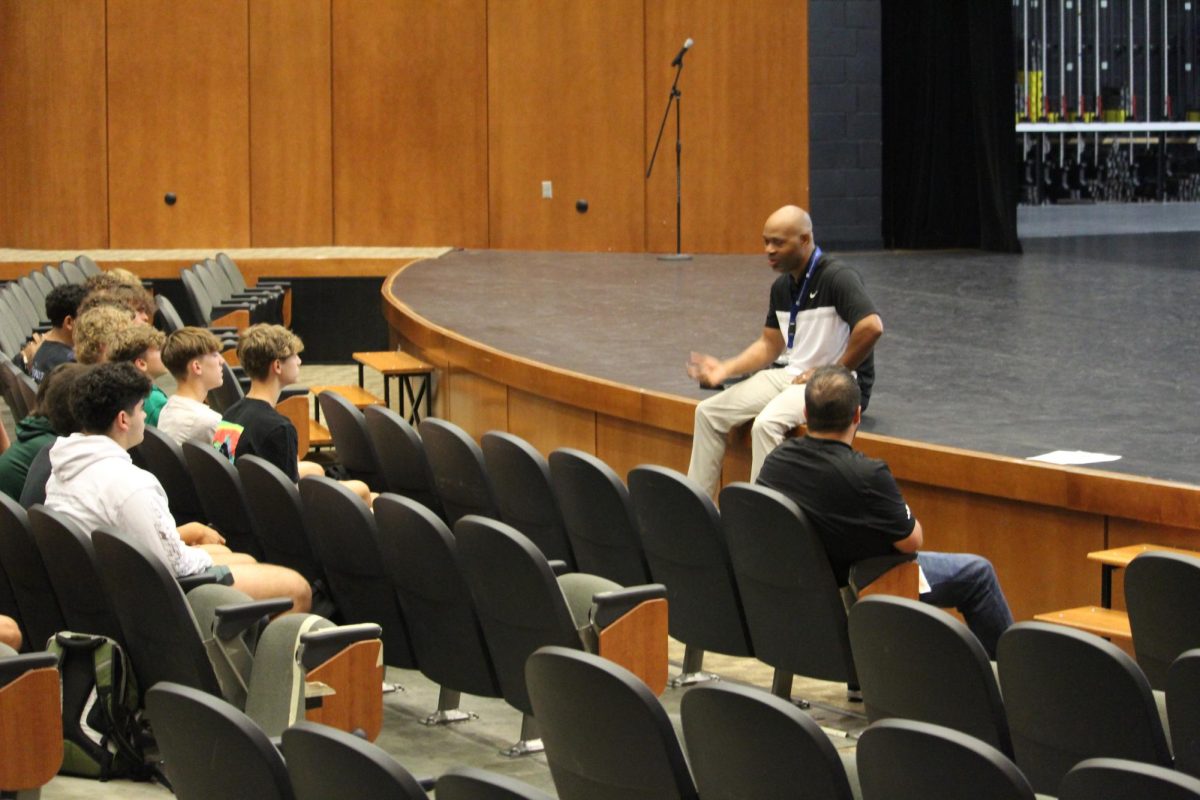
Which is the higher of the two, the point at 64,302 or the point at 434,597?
the point at 64,302

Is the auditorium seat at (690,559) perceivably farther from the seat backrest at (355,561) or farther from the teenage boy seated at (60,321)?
the teenage boy seated at (60,321)

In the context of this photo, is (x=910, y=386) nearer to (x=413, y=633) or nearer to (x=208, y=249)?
(x=413, y=633)

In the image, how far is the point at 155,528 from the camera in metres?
3.36

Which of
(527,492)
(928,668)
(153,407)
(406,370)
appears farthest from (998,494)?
(406,370)

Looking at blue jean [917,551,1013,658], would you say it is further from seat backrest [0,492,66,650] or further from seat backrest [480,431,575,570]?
seat backrest [0,492,66,650]

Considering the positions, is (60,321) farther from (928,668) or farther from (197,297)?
(928,668)

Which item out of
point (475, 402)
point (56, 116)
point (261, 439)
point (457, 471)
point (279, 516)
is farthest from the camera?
point (56, 116)

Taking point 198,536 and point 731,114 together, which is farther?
point 731,114

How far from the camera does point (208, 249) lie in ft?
38.2

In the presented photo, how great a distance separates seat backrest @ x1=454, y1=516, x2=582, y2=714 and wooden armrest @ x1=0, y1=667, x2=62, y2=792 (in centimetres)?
82

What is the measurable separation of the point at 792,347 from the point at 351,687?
7.62 feet

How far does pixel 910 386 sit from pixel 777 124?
250 inches

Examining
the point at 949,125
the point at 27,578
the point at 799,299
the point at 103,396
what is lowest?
the point at 27,578

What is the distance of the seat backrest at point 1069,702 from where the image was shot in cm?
225
